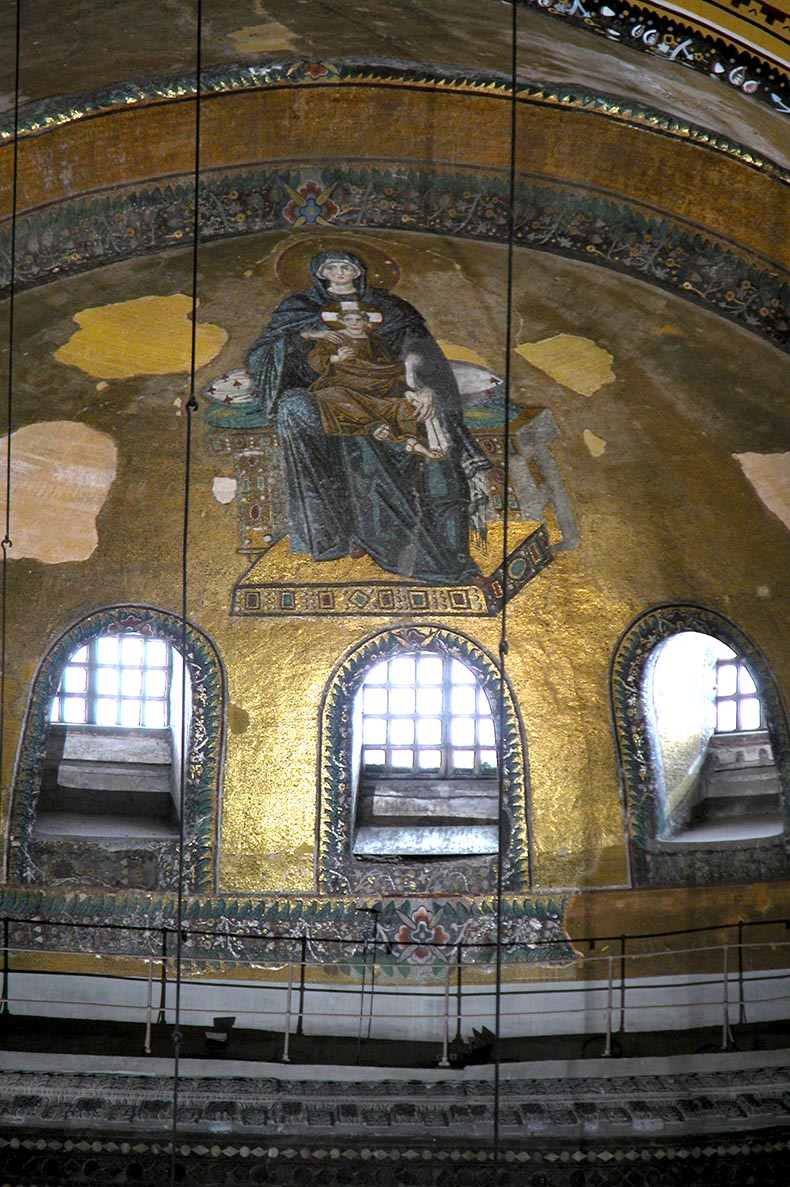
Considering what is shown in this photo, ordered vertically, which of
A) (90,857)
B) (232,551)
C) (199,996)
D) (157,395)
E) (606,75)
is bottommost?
(199,996)

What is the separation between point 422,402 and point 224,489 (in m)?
1.74

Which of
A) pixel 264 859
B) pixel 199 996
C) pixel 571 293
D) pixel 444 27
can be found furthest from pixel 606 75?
pixel 199 996

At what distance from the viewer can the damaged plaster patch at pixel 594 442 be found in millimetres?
12734

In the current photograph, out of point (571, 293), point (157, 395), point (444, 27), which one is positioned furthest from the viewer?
point (157, 395)

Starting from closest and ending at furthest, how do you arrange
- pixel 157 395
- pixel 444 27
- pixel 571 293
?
pixel 444 27 → pixel 571 293 → pixel 157 395

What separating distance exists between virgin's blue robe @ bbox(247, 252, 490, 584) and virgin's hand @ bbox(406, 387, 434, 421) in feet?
0.16

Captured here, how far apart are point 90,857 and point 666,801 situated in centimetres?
464

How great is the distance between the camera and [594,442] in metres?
12.8

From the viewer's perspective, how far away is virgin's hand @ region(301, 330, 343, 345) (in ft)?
41.2

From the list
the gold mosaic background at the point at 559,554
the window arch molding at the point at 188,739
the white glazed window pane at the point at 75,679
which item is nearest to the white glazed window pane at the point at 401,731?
the gold mosaic background at the point at 559,554

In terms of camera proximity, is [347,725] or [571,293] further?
[347,725]

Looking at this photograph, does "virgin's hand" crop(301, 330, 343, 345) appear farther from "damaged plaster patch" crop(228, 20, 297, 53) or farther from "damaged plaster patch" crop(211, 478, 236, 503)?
"damaged plaster patch" crop(228, 20, 297, 53)

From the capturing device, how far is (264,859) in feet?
43.8

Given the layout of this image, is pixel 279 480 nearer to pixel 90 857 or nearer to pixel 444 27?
pixel 90 857
